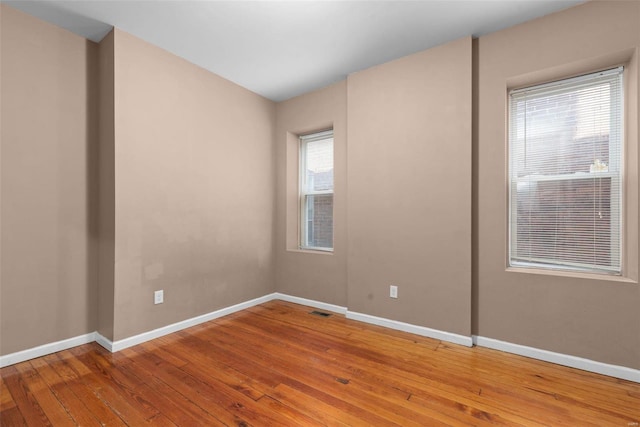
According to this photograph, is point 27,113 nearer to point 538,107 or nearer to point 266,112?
point 266,112

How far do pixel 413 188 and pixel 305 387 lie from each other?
1961 millimetres

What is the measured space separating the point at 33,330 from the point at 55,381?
23.0 inches

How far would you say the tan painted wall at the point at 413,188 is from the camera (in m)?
2.66

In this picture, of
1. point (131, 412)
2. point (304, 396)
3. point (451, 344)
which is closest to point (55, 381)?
point (131, 412)

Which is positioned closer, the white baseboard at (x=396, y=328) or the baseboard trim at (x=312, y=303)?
the white baseboard at (x=396, y=328)

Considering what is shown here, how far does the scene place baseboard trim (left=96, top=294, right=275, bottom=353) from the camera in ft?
8.25

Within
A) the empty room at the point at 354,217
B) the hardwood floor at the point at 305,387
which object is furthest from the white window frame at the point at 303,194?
the hardwood floor at the point at 305,387

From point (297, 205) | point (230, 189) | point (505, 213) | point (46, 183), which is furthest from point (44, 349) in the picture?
point (505, 213)

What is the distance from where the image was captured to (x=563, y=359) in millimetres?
2260

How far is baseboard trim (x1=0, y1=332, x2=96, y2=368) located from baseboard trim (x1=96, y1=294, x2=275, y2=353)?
100 millimetres

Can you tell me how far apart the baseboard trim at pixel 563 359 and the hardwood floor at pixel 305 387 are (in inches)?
2.4

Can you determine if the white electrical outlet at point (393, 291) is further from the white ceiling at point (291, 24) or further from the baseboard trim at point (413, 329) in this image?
the white ceiling at point (291, 24)

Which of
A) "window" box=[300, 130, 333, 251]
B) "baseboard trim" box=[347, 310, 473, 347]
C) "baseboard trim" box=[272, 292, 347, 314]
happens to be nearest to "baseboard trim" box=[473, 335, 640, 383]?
"baseboard trim" box=[347, 310, 473, 347]

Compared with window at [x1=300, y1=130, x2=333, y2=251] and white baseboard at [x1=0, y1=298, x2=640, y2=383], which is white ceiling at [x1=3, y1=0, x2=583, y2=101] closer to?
window at [x1=300, y1=130, x2=333, y2=251]
